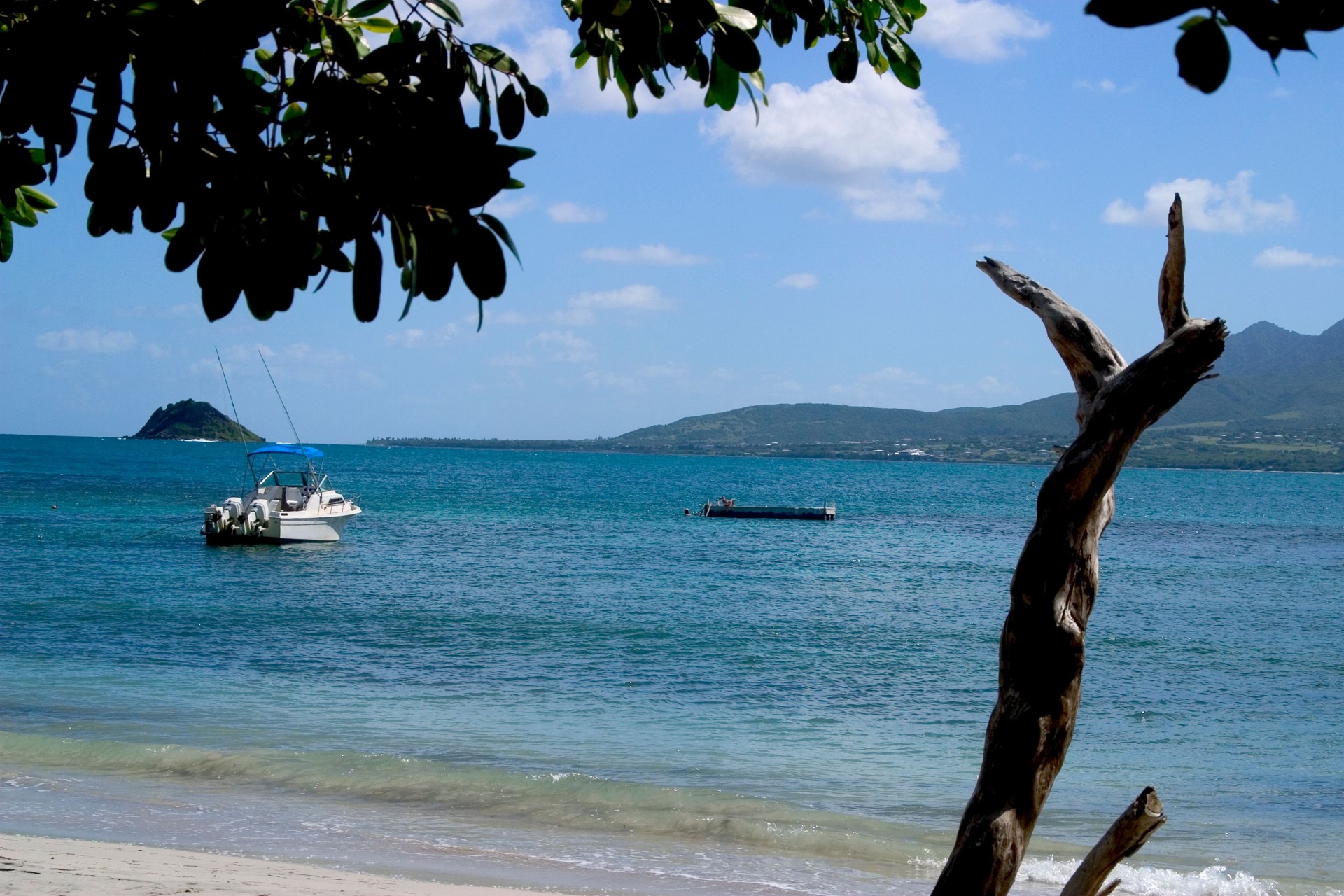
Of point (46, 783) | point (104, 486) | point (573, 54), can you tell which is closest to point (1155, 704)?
point (46, 783)

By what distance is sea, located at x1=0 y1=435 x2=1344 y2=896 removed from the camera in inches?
347

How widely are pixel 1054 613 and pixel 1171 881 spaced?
5846 mm

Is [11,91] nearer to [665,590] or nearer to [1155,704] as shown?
[1155,704]

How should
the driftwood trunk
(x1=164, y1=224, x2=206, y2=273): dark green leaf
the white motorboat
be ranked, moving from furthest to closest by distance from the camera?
the white motorboat
the driftwood trunk
(x1=164, y1=224, x2=206, y2=273): dark green leaf

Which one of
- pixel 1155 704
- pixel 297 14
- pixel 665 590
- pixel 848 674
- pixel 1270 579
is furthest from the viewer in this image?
pixel 1270 579

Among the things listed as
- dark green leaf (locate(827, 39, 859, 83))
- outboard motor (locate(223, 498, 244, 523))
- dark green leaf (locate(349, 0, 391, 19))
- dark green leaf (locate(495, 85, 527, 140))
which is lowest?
outboard motor (locate(223, 498, 244, 523))

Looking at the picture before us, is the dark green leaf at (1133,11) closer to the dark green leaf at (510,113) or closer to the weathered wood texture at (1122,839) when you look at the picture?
the dark green leaf at (510,113)

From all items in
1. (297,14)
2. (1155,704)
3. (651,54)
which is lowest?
(1155,704)

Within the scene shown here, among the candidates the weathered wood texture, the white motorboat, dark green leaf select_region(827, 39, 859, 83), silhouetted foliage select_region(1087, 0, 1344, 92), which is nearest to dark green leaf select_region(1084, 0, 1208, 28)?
silhouetted foliage select_region(1087, 0, 1344, 92)

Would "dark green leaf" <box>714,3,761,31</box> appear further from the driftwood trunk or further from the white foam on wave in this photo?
the white foam on wave

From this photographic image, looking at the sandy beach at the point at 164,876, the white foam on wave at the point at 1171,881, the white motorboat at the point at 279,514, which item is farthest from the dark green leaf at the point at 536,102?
the white motorboat at the point at 279,514

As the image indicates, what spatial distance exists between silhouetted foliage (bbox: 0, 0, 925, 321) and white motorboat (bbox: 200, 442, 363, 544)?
33206 millimetres

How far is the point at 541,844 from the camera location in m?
8.82

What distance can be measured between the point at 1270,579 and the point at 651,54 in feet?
116
